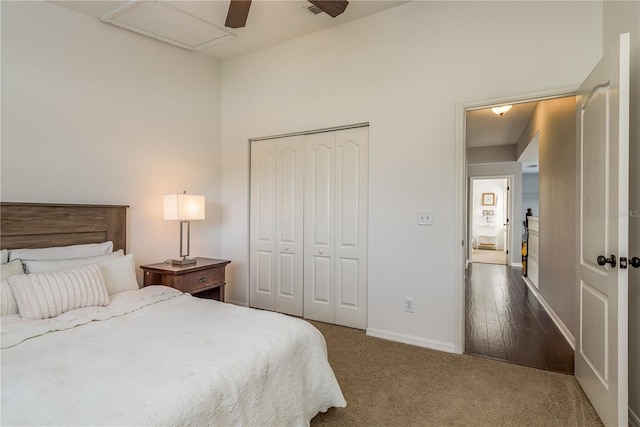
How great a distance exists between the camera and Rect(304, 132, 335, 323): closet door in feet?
11.0

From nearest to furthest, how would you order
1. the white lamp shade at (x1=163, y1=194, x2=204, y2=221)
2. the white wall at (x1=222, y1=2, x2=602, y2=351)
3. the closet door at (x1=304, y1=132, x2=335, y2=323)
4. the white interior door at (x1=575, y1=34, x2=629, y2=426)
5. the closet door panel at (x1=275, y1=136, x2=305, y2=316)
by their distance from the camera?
the white interior door at (x1=575, y1=34, x2=629, y2=426) < the white wall at (x1=222, y1=2, x2=602, y2=351) < the white lamp shade at (x1=163, y1=194, x2=204, y2=221) < the closet door at (x1=304, y1=132, x2=335, y2=323) < the closet door panel at (x1=275, y1=136, x2=305, y2=316)

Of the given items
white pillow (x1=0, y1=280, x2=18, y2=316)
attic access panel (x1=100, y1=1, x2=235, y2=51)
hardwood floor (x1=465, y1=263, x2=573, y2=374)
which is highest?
attic access panel (x1=100, y1=1, x2=235, y2=51)

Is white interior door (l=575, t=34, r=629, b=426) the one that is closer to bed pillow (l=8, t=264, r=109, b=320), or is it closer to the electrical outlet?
the electrical outlet

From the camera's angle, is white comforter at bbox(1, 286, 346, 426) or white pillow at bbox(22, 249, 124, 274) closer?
white comforter at bbox(1, 286, 346, 426)

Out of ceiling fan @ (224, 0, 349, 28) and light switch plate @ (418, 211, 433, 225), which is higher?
ceiling fan @ (224, 0, 349, 28)

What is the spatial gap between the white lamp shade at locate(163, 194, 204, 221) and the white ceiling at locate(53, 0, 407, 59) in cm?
161

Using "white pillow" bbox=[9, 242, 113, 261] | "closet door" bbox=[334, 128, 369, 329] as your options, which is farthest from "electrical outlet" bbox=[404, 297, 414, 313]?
"white pillow" bbox=[9, 242, 113, 261]

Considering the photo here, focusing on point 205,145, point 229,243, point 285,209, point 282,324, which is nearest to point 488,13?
point 285,209

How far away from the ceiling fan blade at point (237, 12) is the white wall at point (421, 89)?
3.81ft

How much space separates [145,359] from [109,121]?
242cm

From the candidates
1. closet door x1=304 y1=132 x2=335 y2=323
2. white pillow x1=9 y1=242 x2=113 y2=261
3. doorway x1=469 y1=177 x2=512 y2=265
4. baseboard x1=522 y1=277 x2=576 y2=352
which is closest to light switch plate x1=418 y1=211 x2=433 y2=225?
closet door x1=304 y1=132 x2=335 y2=323

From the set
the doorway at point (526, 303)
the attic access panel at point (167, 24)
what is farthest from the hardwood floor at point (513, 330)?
the attic access panel at point (167, 24)

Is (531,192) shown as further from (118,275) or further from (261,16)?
(118,275)

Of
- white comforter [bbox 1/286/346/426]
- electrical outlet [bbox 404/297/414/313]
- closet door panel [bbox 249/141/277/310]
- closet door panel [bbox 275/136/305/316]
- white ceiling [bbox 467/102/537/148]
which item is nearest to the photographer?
white comforter [bbox 1/286/346/426]
